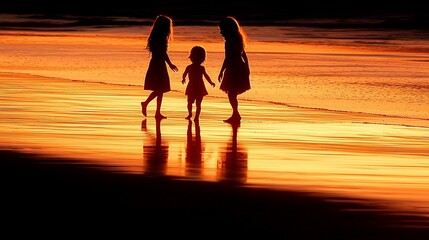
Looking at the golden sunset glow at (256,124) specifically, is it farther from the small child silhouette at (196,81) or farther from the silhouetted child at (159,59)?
the silhouetted child at (159,59)

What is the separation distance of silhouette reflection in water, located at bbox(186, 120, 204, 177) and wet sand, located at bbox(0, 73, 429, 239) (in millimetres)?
18

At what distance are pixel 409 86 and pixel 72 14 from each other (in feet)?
176

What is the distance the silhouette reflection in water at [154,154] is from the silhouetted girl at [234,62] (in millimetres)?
2462

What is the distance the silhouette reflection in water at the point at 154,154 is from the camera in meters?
11.8

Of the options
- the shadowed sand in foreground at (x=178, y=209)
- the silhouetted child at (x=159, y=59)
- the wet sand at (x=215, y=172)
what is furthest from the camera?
the silhouetted child at (x=159, y=59)

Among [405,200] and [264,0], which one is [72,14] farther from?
[405,200]

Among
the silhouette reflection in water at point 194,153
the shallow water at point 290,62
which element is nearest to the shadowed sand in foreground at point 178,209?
the silhouette reflection in water at point 194,153

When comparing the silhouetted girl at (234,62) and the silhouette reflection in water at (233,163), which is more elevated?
the silhouetted girl at (234,62)

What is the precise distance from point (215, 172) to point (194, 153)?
5.35 feet

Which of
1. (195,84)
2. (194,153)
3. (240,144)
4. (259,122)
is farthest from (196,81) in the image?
(194,153)

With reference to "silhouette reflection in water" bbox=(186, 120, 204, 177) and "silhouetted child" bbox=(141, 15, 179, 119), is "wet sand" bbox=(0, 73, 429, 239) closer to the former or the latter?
"silhouette reflection in water" bbox=(186, 120, 204, 177)

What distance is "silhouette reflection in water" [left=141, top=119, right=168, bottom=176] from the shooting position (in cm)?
1182

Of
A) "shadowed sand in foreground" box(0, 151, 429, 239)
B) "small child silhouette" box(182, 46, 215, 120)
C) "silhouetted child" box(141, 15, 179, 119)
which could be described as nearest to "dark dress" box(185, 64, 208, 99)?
"small child silhouette" box(182, 46, 215, 120)

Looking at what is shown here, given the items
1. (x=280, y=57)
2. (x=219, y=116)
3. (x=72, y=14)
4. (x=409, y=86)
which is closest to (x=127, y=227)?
(x=219, y=116)
